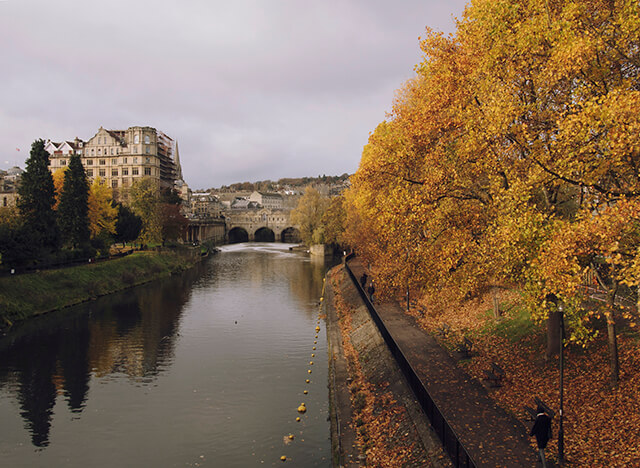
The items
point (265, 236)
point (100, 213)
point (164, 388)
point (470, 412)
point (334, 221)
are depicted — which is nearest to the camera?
point (470, 412)

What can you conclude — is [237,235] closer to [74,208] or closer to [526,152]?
[74,208]

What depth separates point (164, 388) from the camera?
2147cm

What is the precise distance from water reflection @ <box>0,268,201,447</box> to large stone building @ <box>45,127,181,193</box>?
69.2 meters

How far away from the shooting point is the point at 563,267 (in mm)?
10203

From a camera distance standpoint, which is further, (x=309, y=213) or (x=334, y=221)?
(x=309, y=213)

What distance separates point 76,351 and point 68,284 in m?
16.7

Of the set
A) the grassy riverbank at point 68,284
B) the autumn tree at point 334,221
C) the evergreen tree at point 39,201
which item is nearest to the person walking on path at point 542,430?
the grassy riverbank at point 68,284

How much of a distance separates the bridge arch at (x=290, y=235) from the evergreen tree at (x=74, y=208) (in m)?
102

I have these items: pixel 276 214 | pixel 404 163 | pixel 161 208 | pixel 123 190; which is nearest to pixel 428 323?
pixel 404 163

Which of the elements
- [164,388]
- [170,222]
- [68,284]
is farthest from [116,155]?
[164,388]

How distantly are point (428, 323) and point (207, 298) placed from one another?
2599 centimetres

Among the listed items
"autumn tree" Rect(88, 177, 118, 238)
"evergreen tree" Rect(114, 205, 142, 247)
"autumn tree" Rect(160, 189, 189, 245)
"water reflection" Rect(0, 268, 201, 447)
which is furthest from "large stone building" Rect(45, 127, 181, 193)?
"water reflection" Rect(0, 268, 201, 447)

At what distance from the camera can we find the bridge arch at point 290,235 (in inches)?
6019

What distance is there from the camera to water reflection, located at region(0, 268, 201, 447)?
20078 millimetres
